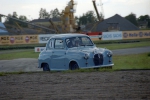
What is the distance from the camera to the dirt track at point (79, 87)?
29.5 feet

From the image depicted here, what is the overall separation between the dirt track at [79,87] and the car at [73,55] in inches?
120

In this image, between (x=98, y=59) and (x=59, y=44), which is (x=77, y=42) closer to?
(x=59, y=44)

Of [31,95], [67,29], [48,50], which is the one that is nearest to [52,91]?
[31,95]

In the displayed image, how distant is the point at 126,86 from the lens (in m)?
10.0

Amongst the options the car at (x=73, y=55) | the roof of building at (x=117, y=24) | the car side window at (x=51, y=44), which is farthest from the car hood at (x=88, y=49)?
the roof of building at (x=117, y=24)

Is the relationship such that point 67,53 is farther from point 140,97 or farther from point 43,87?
point 140,97

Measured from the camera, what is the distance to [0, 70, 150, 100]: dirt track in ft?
29.5

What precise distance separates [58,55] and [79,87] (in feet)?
21.5

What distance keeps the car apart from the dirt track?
10.0 feet

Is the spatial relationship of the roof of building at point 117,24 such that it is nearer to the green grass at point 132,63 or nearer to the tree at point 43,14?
the tree at point 43,14

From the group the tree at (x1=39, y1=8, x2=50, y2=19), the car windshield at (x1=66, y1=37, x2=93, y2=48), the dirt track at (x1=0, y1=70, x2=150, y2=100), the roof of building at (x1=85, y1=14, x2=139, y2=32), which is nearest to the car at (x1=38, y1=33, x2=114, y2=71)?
the car windshield at (x1=66, y1=37, x2=93, y2=48)

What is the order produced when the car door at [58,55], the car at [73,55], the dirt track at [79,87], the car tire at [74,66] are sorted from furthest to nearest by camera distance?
1. the car door at [58,55]
2. the car tire at [74,66]
3. the car at [73,55]
4. the dirt track at [79,87]

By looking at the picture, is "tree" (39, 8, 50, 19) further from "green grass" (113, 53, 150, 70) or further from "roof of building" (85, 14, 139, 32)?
"green grass" (113, 53, 150, 70)

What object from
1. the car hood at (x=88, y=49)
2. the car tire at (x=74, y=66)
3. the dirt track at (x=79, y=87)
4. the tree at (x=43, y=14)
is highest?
the tree at (x=43, y=14)
